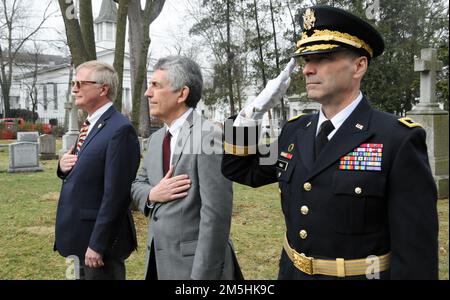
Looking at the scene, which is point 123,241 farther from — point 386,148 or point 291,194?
point 386,148

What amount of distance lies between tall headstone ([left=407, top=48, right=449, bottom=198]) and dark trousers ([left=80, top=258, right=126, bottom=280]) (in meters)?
7.38

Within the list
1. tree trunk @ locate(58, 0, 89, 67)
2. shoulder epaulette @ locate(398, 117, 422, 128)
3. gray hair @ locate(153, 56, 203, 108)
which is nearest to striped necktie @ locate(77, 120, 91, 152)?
gray hair @ locate(153, 56, 203, 108)

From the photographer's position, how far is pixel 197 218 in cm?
247

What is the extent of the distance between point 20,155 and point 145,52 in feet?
24.5

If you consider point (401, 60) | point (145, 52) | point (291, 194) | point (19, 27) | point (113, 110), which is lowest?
point (291, 194)

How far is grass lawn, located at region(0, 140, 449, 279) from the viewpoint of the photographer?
4.87 metres

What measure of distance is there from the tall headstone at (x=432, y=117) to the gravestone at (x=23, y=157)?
10417 millimetres

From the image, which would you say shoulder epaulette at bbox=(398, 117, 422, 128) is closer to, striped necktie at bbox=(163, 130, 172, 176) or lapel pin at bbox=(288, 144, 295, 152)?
lapel pin at bbox=(288, 144, 295, 152)

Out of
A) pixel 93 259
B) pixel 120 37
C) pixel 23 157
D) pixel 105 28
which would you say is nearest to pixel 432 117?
pixel 120 37

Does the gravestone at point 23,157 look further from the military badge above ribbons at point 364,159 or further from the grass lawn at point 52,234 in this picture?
the military badge above ribbons at point 364,159

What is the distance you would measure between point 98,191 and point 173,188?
727mm

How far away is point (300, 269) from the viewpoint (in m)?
2.02

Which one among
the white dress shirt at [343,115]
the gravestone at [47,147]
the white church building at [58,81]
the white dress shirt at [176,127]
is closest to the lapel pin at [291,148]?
the white dress shirt at [343,115]
